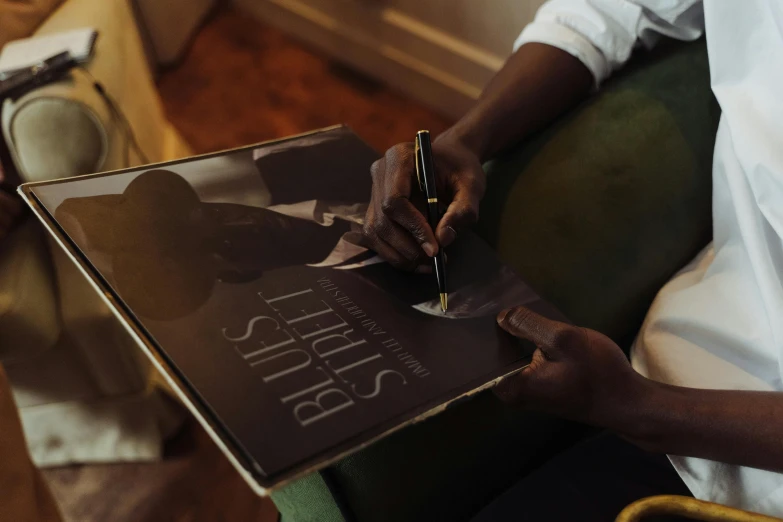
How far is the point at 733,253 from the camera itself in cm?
62

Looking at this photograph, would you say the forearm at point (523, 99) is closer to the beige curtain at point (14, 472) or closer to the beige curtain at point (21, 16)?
the beige curtain at point (14, 472)

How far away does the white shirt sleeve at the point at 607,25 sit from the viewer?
28.7 inches

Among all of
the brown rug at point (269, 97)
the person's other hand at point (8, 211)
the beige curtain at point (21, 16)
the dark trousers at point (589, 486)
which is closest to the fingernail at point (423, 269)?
the dark trousers at point (589, 486)

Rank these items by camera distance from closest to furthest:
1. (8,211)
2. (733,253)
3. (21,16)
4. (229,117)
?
(733,253) < (8,211) < (21,16) < (229,117)

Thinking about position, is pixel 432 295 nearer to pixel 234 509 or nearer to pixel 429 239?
pixel 429 239

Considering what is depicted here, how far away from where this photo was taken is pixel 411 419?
417mm

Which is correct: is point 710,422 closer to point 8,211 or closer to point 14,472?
point 14,472

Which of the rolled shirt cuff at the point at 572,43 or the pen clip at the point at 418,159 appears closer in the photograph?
the pen clip at the point at 418,159

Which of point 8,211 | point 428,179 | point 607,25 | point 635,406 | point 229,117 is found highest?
point 607,25

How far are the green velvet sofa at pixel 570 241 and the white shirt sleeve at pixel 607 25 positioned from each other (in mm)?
28

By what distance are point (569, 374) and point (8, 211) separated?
2.58 feet

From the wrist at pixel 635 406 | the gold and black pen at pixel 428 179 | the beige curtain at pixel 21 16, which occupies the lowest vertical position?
the wrist at pixel 635 406

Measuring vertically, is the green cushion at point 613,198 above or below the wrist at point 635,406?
above

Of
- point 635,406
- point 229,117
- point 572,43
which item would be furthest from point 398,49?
point 635,406
